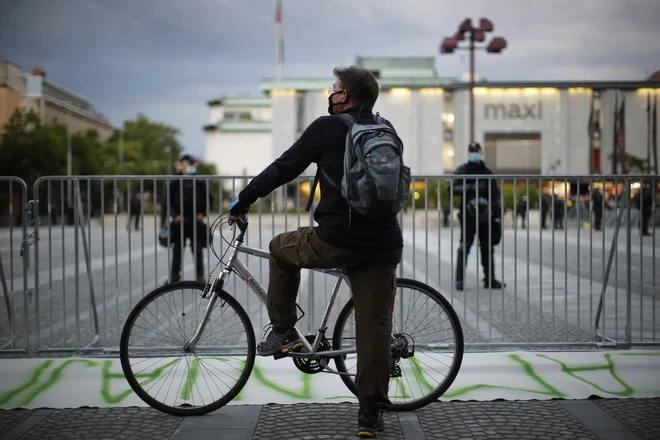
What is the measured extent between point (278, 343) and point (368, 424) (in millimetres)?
680

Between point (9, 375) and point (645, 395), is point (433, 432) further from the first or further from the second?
point (9, 375)

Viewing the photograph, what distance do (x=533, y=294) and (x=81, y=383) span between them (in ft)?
20.0

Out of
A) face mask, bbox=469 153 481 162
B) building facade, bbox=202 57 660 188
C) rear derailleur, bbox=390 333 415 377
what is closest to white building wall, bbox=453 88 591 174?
building facade, bbox=202 57 660 188

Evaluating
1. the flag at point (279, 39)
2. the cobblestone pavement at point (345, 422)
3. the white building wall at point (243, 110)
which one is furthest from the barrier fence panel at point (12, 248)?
the white building wall at point (243, 110)

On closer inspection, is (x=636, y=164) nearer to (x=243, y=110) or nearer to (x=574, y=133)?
(x=574, y=133)

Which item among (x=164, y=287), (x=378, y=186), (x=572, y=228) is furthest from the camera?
(x=572, y=228)

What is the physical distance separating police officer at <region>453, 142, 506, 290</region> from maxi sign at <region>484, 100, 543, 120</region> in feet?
180

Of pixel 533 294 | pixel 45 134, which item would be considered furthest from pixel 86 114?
pixel 533 294

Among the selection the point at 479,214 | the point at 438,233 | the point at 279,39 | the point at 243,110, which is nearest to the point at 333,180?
the point at 438,233

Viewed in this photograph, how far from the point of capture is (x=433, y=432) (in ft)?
13.1

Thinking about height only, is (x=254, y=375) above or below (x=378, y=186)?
below

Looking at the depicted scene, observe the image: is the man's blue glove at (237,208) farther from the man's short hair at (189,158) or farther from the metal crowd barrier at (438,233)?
the man's short hair at (189,158)

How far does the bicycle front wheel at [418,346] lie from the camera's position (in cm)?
432

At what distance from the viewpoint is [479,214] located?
23.6ft
